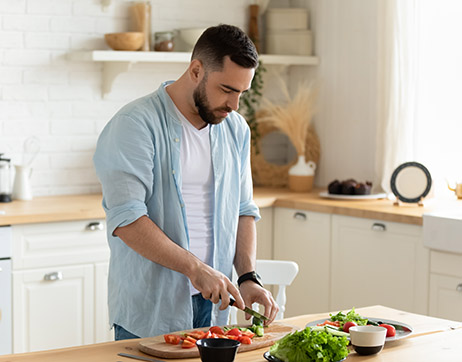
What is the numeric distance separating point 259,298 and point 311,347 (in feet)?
1.56

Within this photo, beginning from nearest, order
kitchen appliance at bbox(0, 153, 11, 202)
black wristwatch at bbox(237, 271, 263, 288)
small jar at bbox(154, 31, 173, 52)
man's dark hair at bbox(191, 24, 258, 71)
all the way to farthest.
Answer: man's dark hair at bbox(191, 24, 258, 71) → black wristwatch at bbox(237, 271, 263, 288) → kitchen appliance at bbox(0, 153, 11, 202) → small jar at bbox(154, 31, 173, 52)

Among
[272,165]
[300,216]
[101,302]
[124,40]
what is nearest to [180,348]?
[101,302]

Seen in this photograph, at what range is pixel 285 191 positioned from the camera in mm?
4457

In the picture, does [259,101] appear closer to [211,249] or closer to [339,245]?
[339,245]

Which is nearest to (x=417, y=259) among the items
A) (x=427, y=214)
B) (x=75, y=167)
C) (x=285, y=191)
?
(x=427, y=214)

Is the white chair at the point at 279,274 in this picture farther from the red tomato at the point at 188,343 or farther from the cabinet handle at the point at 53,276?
the cabinet handle at the point at 53,276

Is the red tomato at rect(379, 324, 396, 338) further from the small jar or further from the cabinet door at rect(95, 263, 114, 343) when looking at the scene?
the small jar

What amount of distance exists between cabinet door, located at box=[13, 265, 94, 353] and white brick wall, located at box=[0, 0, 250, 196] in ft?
2.41

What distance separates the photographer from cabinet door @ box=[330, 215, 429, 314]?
3.43 m

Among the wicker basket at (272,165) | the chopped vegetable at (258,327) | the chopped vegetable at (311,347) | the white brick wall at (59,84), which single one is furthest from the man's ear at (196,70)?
the wicker basket at (272,165)

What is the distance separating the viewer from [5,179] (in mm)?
3797

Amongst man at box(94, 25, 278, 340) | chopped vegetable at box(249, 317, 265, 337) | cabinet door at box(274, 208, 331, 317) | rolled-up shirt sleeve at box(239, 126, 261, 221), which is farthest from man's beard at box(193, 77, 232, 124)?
cabinet door at box(274, 208, 331, 317)

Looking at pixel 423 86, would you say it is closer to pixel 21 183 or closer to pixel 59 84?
pixel 59 84

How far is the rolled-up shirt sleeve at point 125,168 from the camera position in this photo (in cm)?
206
